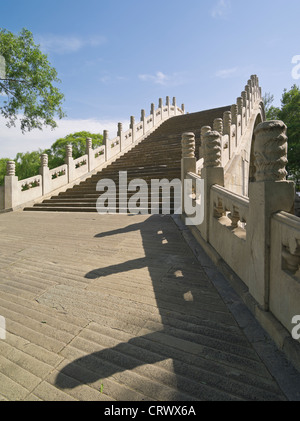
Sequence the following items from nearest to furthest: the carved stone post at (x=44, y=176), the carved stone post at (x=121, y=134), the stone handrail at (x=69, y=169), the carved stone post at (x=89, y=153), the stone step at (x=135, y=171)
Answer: the stone step at (x=135, y=171)
the stone handrail at (x=69, y=169)
the carved stone post at (x=44, y=176)
the carved stone post at (x=89, y=153)
the carved stone post at (x=121, y=134)

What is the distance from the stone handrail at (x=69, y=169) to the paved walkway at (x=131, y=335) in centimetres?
719

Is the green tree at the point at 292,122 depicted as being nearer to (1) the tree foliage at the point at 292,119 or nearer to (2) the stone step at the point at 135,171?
(1) the tree foliage at the point at 292,119

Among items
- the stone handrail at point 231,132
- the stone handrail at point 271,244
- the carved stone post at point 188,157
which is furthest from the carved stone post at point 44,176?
the stone handrail at point 271,244

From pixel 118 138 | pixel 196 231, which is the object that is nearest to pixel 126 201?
pixel 196 231

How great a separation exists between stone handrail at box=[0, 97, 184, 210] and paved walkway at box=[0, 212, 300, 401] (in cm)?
719

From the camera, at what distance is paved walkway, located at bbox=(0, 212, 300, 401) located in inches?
61.1

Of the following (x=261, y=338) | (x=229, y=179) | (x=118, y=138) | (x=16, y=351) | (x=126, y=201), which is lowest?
(x=16, y=351)

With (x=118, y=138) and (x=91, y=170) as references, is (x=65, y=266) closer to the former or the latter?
(x=91, y=170)

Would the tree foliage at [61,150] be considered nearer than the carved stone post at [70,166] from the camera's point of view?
No

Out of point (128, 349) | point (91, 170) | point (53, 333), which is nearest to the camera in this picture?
point (128, 349)

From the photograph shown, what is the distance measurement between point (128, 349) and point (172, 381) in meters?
0.47

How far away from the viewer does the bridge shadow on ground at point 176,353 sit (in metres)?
1.52

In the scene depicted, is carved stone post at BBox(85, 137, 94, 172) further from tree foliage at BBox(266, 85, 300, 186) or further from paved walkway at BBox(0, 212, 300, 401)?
tree foliage at BBox(266, 85, 300, 186)

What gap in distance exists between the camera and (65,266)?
3850 mm
